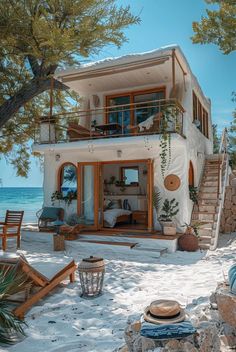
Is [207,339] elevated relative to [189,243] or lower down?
elevated

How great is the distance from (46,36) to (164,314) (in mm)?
9359

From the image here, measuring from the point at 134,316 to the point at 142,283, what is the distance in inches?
66.1

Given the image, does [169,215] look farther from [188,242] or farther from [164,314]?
[164,314]

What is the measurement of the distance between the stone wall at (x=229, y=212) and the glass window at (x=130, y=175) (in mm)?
3786

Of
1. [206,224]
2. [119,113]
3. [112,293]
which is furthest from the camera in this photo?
A: [119,113]

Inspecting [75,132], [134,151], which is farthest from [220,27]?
[75,132]

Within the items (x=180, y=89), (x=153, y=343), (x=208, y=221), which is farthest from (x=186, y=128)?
(x=153, y=343)

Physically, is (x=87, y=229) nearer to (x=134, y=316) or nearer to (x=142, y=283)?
(x=142, y=283)

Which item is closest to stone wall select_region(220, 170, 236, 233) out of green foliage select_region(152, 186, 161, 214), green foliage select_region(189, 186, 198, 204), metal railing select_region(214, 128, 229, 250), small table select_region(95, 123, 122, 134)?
metal railing select_region(214, 128, 229, 250)

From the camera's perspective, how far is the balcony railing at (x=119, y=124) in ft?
30.3

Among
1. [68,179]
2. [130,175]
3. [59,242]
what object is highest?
[130,175]

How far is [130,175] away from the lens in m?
13.7

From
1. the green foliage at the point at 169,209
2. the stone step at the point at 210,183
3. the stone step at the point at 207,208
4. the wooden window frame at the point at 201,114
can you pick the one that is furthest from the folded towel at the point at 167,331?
the wooden window frame at the point at 201,114

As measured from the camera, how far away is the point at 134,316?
4.27 m
